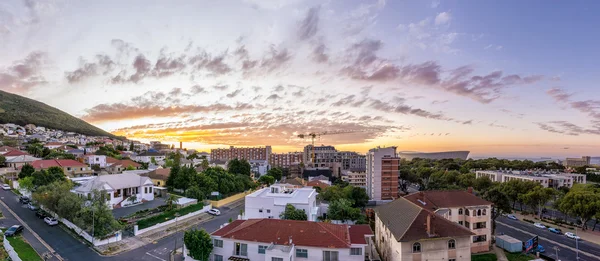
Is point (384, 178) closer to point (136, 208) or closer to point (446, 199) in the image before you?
point (446, 199)

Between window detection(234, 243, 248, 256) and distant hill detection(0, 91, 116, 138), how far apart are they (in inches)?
6511

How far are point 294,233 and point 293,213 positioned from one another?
794 centimetres

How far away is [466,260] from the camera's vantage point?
26.4 m

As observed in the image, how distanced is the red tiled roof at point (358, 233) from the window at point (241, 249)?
27.1 feet

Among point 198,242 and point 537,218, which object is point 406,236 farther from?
point 537,218

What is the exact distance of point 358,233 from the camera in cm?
2766

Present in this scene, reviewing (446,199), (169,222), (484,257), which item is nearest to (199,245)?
(169,222)

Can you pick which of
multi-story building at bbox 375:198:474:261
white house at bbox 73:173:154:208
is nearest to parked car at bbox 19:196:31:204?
white house at bbox 73:173:154:208

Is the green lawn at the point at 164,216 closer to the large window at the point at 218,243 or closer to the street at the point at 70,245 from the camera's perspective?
the street at the point at 70,245

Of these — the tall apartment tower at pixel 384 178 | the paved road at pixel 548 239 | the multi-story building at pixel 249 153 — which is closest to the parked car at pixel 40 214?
the paved road at pixel 548 239

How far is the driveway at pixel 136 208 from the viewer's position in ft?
127

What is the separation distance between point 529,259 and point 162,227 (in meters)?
37.4

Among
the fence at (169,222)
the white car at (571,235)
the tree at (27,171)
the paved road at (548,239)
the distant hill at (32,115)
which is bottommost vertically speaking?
the paved road at (548,239)

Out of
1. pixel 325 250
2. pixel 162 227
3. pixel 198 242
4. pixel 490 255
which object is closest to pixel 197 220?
pixel 162 227
